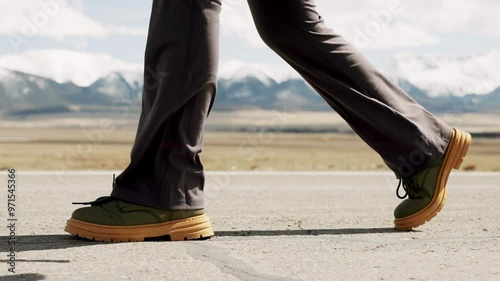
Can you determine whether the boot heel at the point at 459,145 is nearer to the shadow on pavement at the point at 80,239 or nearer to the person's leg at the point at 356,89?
the person's leg at the point at 356,89

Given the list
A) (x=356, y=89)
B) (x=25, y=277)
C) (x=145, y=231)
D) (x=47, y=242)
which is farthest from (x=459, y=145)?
(x=25, y=277)

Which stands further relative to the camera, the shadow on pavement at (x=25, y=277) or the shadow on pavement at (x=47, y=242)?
the shadow on pavement at (x=47, y=242)

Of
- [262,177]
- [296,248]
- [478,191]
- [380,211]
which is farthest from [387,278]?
[262,177]

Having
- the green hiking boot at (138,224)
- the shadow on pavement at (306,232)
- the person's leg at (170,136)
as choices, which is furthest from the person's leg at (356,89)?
the green hiking boot at (138,224)

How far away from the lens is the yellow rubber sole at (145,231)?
10.2 feet

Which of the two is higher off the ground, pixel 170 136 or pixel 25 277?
pixel 170 136

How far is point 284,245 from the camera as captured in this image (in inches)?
119

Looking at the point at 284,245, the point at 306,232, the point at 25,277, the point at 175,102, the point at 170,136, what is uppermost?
the point at 175,102

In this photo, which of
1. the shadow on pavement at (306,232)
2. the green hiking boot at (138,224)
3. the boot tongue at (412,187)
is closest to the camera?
the green hiking boot at (138,224)

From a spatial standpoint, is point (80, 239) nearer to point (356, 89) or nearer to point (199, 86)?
point (199, 86)

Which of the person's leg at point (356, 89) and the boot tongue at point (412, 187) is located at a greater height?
the person's leg at point (356, 89)

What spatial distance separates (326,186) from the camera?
6453 millimetres

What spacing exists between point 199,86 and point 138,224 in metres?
0.53

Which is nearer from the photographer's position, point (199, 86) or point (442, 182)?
point (199, 86)
